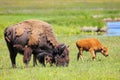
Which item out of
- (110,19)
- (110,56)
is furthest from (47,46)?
(110,19)

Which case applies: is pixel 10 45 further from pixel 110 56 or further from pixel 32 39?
pixel 110 56

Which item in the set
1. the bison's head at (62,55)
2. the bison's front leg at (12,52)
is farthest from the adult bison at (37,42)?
the bison's front leg at (12,52)

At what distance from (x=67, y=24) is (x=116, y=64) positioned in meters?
30.4

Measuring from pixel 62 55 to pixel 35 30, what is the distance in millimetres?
1396

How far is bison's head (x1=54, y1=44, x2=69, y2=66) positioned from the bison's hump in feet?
1.31

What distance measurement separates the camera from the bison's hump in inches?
748

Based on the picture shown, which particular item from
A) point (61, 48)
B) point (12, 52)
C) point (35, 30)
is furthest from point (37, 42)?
point (12, 52)

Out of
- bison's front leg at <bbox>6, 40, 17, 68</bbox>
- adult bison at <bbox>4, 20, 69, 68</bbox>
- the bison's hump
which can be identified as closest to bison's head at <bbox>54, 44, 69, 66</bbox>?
adult bison at <bbox>4, 20, 69, 68</bbox>

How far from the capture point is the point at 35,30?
62.8 ft

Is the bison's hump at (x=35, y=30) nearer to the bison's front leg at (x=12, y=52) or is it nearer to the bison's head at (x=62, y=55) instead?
the bison's head at (x=62, y=55)

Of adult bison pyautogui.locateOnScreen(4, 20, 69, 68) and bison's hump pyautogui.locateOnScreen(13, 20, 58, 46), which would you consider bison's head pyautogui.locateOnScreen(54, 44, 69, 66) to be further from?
bison's hump pyautogui.locateOnScreen(13, 20, 58, 46)

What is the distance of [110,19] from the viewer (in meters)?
70.2

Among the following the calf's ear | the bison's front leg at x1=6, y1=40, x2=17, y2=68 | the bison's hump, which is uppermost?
the bison's hump

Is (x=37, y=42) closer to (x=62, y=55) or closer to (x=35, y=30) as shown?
(x=35, y=30)
